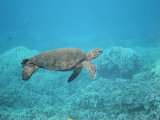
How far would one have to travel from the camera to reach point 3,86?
8.62m

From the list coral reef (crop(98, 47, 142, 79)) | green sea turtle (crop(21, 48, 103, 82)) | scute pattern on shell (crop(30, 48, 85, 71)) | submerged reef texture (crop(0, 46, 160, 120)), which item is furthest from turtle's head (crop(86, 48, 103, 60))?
coral reef (crop(98, 47, 142, 79))

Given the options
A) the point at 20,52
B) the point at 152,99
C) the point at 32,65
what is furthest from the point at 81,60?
the point at 20,52

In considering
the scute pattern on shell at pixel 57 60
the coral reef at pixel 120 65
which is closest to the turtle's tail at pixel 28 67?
the scute pattern on shell at pixel 57 60

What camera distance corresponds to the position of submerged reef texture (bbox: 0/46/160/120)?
5895 millimetres

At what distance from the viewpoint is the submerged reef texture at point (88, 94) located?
232 inches

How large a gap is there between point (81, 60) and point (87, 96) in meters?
3.37

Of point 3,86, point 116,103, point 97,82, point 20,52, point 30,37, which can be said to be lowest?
point 116,103

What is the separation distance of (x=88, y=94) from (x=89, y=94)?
0.06m

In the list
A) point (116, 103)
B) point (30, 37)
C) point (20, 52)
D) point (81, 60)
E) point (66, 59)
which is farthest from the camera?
point (30, 37)

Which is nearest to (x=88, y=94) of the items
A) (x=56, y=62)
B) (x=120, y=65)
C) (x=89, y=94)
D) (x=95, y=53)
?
(x=89, y=94)

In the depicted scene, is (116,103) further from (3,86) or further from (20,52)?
(20,52)

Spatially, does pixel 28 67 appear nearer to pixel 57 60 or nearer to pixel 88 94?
pixel 57 60

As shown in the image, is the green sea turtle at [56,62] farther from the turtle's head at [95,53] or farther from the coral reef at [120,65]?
the coral reef at [120,65]

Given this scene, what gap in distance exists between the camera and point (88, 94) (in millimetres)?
6922
